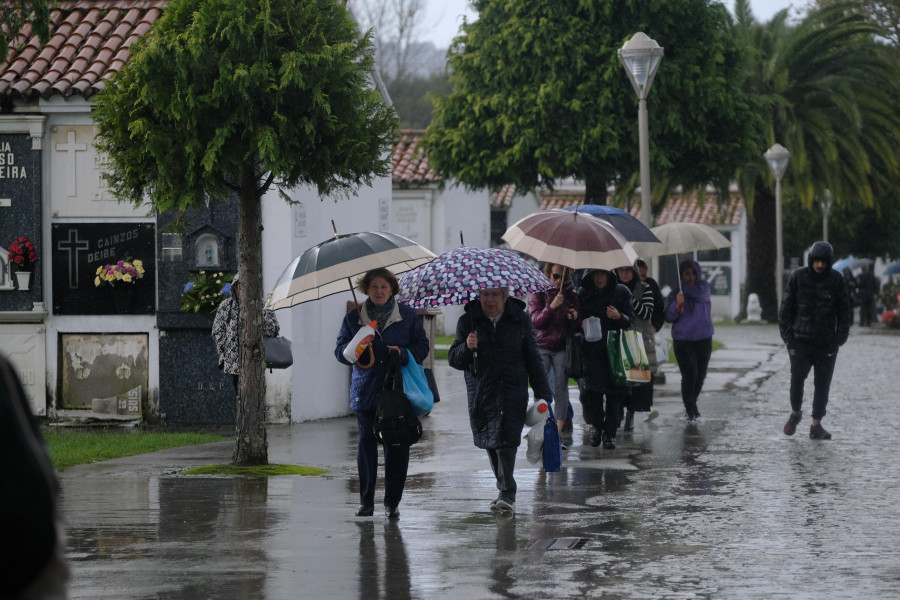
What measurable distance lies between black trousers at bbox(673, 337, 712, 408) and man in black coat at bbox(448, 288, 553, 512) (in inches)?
242

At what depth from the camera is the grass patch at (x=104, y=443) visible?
41.0ft

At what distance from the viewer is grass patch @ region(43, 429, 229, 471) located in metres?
12.5

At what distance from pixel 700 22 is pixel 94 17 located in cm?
1509

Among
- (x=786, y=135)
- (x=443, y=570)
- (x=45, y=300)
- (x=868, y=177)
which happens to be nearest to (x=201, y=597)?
(x=443, y=570)

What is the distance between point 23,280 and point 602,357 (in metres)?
6.73

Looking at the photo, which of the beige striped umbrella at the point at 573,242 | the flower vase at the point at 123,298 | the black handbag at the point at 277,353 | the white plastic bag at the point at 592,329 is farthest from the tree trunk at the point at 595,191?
the black handbag at the point at 277,353

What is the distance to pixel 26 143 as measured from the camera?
1574 centimetres

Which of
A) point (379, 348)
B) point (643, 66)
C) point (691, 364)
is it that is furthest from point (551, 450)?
point (643, 66)

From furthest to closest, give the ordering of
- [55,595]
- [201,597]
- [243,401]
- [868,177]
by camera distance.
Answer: [868,177] → [243,401] → [201,597] → [55,595]

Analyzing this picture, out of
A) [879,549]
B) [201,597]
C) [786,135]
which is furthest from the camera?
[786,135]

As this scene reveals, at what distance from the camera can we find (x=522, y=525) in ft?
28.6

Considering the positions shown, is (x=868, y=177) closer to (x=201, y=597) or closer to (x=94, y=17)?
(x=94, y=17)

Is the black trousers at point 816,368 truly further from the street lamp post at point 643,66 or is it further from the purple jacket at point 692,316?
the street lamp post at point 643,66

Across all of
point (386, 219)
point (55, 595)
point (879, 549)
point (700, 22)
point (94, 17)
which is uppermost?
→ point (700, 22)
